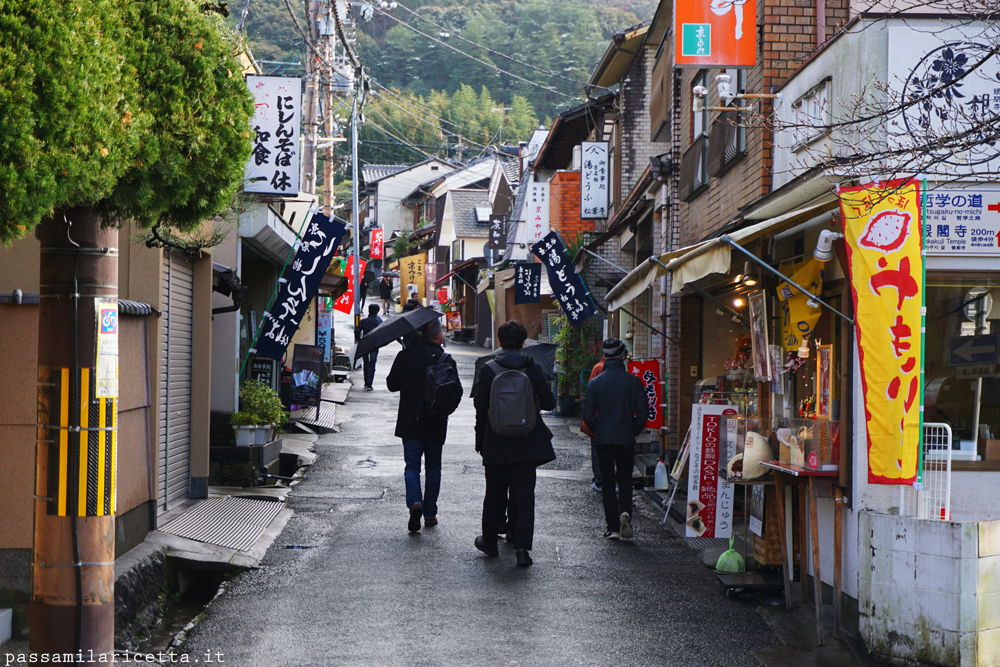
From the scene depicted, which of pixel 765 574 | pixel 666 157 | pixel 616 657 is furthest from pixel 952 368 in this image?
pixel 666 157

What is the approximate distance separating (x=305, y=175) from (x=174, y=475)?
1129 centimetres

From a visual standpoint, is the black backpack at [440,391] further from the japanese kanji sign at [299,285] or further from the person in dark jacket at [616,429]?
the japanese kanji sign at [299,285]

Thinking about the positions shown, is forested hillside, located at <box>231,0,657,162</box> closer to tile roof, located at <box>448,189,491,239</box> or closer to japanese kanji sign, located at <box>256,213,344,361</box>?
tile roof, located at <box>448,189,491,239</box>

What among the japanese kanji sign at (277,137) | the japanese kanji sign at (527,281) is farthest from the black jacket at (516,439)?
the japanese kanji sign at (527,281)

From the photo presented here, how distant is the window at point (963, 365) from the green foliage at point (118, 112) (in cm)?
485

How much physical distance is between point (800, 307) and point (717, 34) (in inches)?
144

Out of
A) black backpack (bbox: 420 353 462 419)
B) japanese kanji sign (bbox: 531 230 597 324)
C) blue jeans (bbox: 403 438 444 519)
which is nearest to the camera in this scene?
black backpack (bbox: 420 353 462 419)

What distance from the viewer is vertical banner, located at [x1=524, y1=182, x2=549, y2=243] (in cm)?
3033

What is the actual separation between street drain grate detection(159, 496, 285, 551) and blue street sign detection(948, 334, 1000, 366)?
19.7 ft

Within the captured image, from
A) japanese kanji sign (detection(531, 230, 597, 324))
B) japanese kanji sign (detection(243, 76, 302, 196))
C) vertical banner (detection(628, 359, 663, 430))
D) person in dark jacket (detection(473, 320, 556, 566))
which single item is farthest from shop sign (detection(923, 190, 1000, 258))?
japanese kanji sign (detection(531, 230, 597, 324))

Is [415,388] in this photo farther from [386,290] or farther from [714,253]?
[386,290]

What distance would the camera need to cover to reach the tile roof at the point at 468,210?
172ft

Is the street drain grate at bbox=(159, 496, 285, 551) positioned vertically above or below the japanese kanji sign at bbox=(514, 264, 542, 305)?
below

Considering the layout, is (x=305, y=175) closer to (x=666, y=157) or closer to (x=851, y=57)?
(x=666, y=157)
